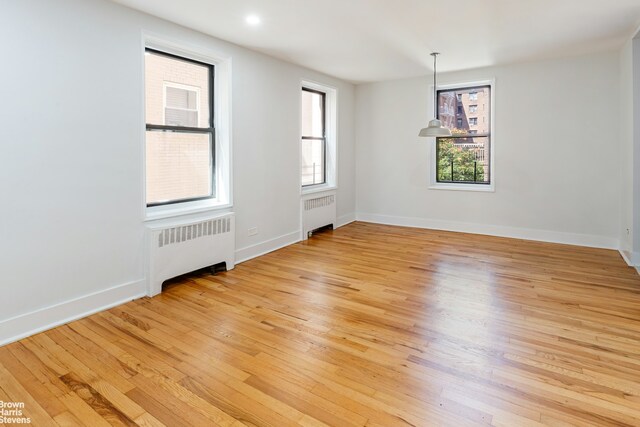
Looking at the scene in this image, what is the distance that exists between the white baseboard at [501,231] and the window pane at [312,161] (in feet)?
4.50

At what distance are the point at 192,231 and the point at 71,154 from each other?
4.22ft

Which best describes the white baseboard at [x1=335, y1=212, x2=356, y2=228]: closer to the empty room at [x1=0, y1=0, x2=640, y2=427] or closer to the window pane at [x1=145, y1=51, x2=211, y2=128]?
the empty room at [x1=0, y1=0, x2=640, y2=427]

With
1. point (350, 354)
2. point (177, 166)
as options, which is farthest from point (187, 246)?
point (350, 354)

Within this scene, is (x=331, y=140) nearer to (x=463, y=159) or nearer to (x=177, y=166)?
(x=463, y=159)

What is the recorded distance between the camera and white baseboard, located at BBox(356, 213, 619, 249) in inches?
208

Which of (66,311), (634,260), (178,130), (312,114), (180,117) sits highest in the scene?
(312,114)

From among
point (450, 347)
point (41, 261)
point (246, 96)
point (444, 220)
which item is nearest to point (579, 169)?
point (444, 220)

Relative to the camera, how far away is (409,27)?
394cm

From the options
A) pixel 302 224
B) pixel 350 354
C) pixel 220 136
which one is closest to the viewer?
pixel 350 354

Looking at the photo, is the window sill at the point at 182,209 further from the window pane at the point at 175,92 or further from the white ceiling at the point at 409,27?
the white ceiling at the point at 409,27

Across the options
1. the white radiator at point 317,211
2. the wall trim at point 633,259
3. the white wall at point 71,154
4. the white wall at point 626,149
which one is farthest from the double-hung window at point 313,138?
the wall trim at point 633,259

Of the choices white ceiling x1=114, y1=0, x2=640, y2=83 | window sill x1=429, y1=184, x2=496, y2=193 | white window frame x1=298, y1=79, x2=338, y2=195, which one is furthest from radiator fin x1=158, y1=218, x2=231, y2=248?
window sill x1=429, y1=184, x2=496, y2=193

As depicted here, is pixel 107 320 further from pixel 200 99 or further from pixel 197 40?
pixel 197 40

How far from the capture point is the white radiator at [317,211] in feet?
19.2
